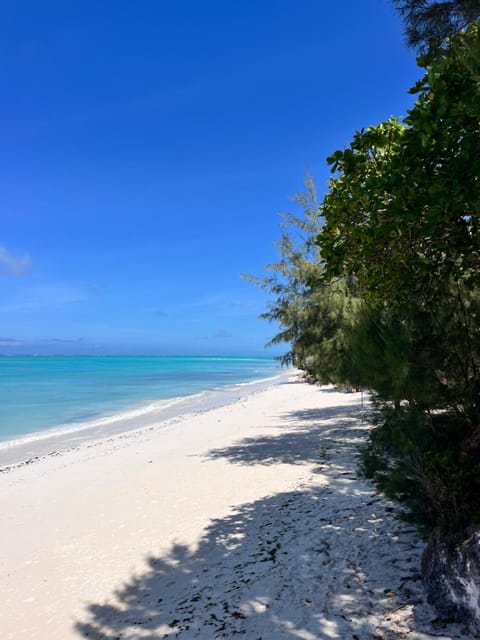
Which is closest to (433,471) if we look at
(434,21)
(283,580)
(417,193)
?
(283,580)

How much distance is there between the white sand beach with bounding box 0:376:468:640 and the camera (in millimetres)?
3684

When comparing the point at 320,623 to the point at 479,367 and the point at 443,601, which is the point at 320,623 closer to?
the point at 443,601

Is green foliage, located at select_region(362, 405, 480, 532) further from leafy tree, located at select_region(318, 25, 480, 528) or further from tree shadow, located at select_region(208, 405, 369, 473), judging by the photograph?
tree shadow, located at select_region(208, 405, 369, 473)

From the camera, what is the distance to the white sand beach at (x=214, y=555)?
3.68 metres

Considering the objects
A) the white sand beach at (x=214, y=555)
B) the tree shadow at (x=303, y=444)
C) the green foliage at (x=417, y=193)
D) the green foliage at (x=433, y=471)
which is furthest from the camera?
the tree shadow at (x=303, y=444)

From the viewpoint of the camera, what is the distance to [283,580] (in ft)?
14.1

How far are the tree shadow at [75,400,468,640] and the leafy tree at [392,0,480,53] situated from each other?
17.2ft

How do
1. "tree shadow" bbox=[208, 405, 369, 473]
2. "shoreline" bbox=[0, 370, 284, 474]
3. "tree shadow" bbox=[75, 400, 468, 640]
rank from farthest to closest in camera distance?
"shoreline" bbox=[0, 370, 284, 474], "tree shadow" bbox=[208, 405, 369, 473], "tree shadow" bbox=[75, 400, 468, 640]

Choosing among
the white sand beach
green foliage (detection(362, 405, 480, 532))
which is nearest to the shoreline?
the white sand beach

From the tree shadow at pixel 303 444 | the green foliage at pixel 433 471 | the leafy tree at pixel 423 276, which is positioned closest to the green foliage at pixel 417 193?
the leafy tree at pixel 423 276

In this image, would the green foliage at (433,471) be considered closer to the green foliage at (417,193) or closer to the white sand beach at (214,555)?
the white sand beach at (214,555)

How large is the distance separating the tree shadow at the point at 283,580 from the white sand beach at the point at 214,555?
2 cm

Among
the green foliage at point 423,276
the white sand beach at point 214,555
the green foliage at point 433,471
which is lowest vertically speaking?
the white sand beach at point 214,555

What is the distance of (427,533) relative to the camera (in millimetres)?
3807
